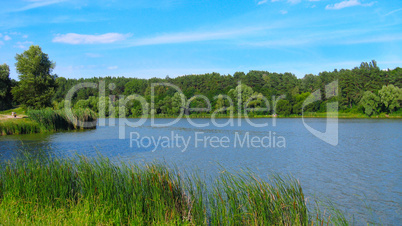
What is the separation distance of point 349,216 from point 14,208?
7.79m

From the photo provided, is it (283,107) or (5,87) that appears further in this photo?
(283,107)

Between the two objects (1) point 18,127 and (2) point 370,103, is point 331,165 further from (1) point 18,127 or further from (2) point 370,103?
(2) point 370,103

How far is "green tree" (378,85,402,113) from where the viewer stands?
205 ft

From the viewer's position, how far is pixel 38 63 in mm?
42344

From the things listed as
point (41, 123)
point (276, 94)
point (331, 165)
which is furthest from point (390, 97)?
point (41, 123)

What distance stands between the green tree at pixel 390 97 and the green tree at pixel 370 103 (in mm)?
1166

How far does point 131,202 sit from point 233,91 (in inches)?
Result: 3232

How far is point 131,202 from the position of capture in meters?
6.19

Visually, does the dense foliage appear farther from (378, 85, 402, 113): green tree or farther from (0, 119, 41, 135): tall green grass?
(0, 119, 41, 135): tall green grass

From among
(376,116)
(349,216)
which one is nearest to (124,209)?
(349,216)

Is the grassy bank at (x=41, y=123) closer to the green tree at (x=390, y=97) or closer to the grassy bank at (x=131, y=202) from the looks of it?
the grassy bank at (x=131, y=202)

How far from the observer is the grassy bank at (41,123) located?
2719 centimetres

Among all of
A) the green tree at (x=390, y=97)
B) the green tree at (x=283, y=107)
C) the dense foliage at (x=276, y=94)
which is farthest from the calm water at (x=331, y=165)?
the green tree at (x=283, y=107)

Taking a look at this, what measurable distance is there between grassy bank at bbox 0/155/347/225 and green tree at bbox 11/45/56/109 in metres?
38.5
